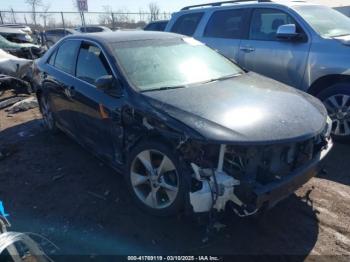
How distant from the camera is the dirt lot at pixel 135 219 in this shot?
292 centimetres

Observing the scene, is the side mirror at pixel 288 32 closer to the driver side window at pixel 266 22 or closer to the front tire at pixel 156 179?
the driver side window at pixel 266 22

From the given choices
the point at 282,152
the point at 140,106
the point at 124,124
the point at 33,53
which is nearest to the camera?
the point at 282,152

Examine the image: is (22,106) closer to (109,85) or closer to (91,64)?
(91,64)

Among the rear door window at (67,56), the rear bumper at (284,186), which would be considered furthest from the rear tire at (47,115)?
the rear bumper at (284,186)

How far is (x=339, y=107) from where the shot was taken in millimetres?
4762

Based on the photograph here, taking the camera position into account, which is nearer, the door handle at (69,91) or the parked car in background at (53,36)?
the door handle at (69,91)

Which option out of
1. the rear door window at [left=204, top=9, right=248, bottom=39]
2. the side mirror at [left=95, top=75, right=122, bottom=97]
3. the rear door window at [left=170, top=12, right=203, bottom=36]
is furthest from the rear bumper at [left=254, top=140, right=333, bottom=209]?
the rear door window at [left=170, top=12, right=203, bottom=36]

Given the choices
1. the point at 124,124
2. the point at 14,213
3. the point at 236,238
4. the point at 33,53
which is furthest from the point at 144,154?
the point at 33,53

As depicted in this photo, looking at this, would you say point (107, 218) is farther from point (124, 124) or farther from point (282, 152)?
point (282, 152)

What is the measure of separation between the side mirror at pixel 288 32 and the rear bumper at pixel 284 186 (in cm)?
246

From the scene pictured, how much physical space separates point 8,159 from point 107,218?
233cm

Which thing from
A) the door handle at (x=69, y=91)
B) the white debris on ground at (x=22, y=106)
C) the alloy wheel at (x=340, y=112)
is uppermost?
the door handle at (x=69, y=91)

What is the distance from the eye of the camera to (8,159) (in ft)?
16.0

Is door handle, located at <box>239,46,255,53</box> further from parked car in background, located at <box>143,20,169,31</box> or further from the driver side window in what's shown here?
parked car in background, located at <box>143,20,169,31</box>
